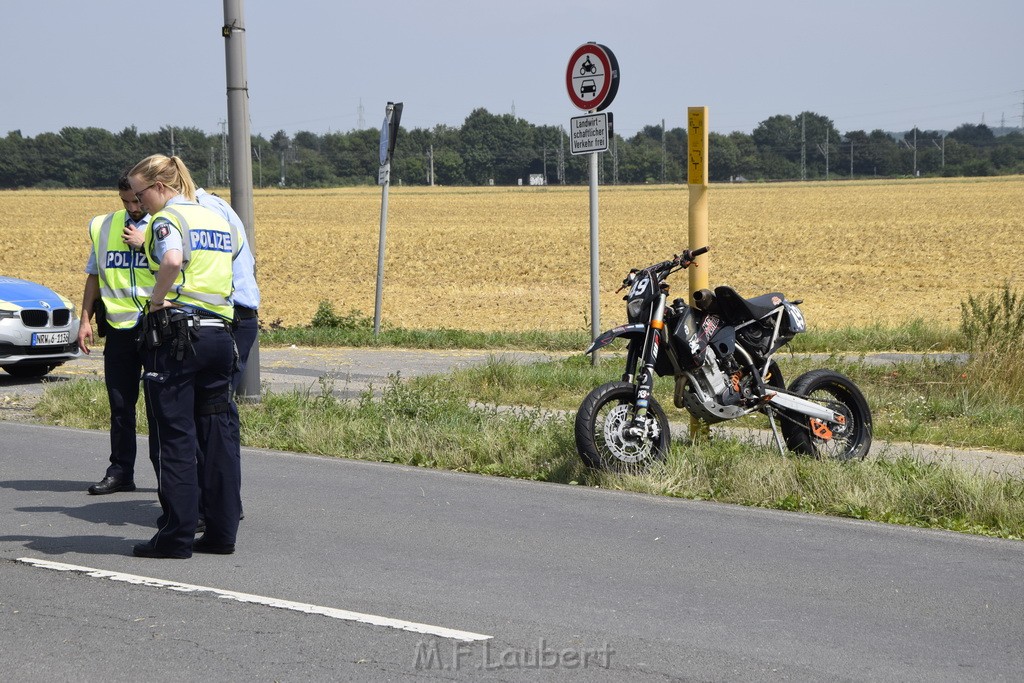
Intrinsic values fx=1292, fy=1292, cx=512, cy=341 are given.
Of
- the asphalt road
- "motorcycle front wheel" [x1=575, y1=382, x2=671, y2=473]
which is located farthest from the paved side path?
the asphalt road

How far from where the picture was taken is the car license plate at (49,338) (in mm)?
13244

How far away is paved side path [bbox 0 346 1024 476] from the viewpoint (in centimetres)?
1090

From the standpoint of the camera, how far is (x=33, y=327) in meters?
13.3

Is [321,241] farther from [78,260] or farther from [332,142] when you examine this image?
[332,142]

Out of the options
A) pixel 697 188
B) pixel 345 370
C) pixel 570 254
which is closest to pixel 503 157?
pixel 570 254

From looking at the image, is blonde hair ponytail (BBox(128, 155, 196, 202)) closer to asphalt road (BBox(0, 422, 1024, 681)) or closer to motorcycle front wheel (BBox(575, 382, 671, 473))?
asphalt road (BBox(0, 422, 1024, 681))

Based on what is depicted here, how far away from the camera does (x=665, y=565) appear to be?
19.8 ft

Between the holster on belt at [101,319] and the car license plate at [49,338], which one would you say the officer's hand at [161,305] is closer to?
the holster on belt at [101,319]

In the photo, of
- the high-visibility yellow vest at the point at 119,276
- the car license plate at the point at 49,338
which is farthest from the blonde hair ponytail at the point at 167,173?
the car license plate at the point at 49,338

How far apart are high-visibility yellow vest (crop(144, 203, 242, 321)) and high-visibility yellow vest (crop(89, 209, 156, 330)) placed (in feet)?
3.18

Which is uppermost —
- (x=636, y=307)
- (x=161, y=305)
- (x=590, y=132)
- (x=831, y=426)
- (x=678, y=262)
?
(x=590, y=132)

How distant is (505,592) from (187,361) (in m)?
1.75

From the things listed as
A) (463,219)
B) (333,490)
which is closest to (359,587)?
(333,490)

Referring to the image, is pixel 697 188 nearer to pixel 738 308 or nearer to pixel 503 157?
pixel 738 308
